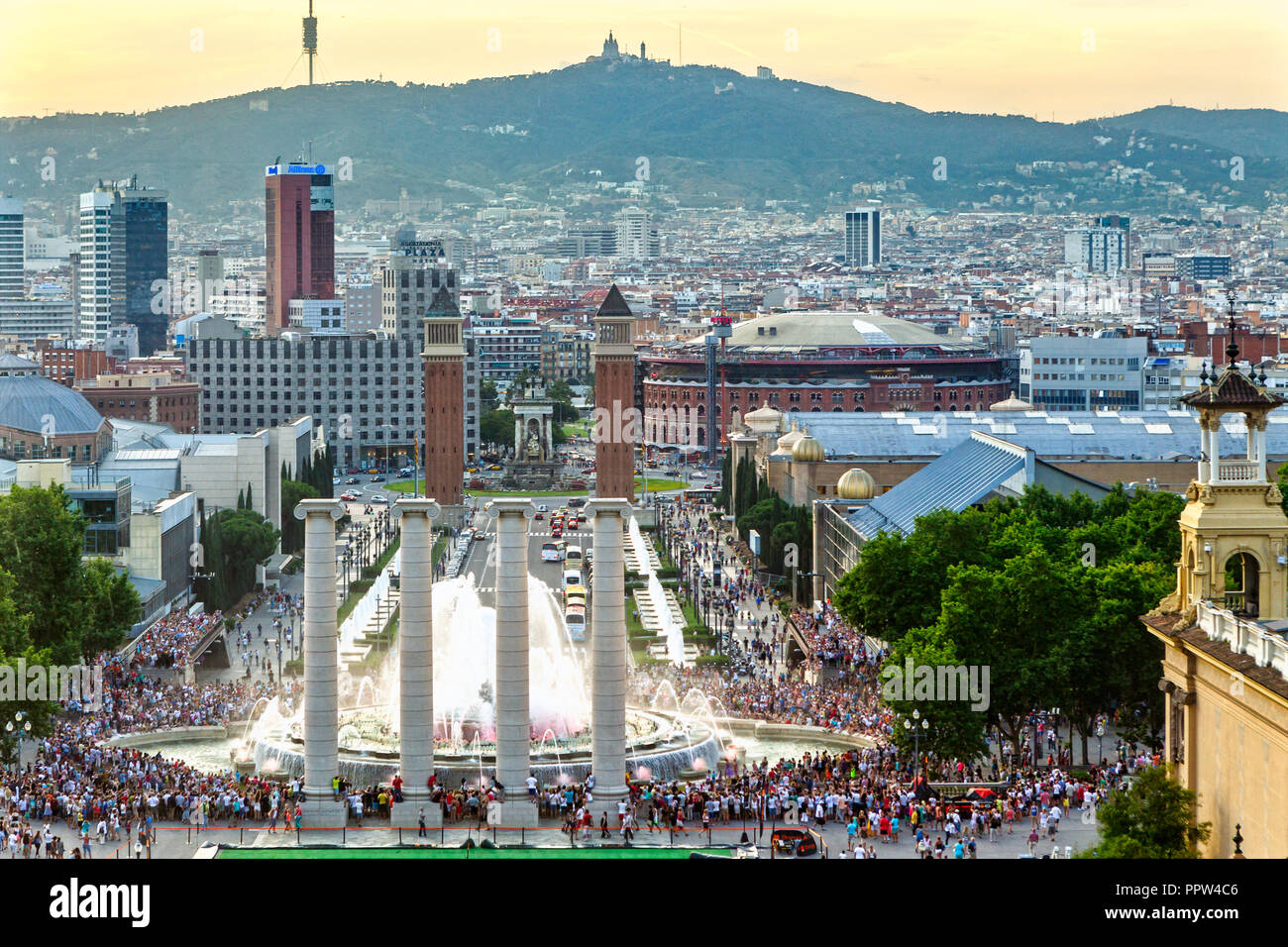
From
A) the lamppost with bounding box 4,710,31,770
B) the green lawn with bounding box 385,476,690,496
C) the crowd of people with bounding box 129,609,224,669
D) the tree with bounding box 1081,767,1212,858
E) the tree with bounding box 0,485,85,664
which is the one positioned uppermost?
the tree with bounding box 0,485,85,664

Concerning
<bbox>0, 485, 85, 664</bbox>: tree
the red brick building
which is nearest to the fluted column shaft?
<bbox>0, 485, 85, 664</bbox>: tree

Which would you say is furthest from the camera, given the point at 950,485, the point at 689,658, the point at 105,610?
the point at 950,485

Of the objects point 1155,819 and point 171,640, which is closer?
point 1155,819

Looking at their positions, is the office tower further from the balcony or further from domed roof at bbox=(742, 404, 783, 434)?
the balcony

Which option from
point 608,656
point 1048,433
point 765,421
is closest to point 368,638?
point 608,656

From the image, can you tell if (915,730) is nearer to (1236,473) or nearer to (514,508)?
(514,508)

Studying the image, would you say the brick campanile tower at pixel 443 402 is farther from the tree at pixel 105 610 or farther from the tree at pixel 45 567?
the tree at pixel 45 567

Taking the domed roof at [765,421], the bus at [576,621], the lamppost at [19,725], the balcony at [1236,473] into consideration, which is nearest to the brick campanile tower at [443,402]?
the domed roof at [765,421]

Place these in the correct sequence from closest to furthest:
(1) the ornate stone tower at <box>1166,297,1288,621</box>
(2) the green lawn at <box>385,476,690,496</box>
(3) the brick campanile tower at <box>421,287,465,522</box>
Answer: (1) the ornate stone tower at <box>1166,297,1288,621</box>
(3) the brick campanile tower at <box>421,287,465,522</box>
(2) the green lawn at <box>385,476,690,496</box>
